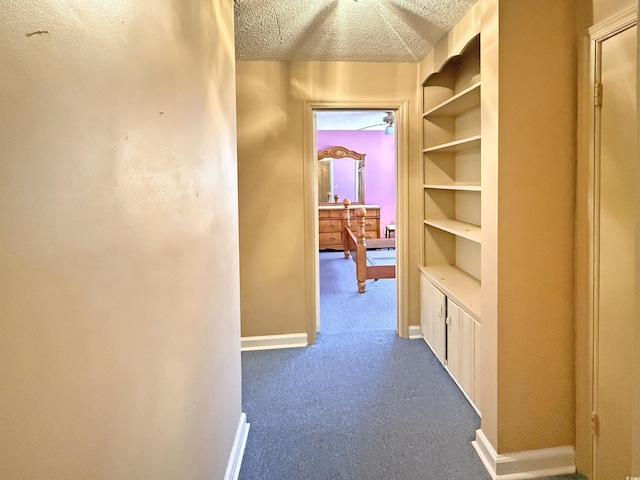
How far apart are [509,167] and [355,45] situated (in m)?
1.63

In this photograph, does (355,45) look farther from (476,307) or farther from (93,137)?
(93,137)

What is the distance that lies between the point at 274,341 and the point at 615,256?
7.99 ft

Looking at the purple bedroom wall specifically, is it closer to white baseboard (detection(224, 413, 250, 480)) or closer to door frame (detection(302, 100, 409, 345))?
door frame (detection(302, 100, 409, 345))

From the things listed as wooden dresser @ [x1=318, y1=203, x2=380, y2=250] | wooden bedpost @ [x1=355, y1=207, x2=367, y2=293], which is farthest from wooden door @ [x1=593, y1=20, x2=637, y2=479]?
wooden dresser @ [x1=318, y1=203, x2=380, y2=250]

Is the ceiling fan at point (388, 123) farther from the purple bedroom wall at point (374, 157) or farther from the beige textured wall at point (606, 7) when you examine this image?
the beige textured wall at point (606, 7)

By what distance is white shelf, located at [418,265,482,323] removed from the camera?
7.81 ft

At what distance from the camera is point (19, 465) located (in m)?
0.51

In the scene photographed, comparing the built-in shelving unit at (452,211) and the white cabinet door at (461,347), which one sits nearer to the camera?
the white cabinet door at (461,347)

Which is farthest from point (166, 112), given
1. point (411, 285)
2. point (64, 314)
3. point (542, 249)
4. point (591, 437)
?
point (411, 285)

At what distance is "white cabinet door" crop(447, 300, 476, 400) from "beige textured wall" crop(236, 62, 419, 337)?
1178 mm

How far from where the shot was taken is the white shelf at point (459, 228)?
2517 mm

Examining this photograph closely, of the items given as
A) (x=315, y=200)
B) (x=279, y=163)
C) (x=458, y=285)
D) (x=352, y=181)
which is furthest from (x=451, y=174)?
(x=352, y=181)

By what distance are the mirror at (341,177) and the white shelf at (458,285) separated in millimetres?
5158

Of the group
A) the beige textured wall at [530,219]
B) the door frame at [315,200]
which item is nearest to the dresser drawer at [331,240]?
the door frame at [315,200]
